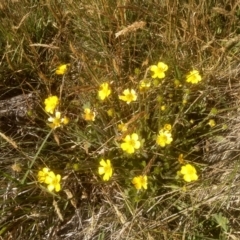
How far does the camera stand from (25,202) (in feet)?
5.51

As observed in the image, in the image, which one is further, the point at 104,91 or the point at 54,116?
the point at 54,116

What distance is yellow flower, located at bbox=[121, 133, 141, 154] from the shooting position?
5.13 ft

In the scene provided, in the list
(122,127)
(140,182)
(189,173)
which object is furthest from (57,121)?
(189,173)

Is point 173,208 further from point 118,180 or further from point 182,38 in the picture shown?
point 182,38

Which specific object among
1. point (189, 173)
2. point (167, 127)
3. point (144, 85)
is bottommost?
point (189, 173)

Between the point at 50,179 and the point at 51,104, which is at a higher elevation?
the point at 51,104

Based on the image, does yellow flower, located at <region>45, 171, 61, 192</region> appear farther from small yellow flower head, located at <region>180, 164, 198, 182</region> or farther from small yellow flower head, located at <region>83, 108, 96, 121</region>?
small yellow flower head, located at <region>180, 164, 198, 182</region>

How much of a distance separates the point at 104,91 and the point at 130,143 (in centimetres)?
21

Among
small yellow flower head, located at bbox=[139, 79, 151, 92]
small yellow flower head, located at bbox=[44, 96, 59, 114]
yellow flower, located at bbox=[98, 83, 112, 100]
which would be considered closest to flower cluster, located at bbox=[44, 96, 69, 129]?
small yellow flower head, located at bbox=[44, 96, 59, 114]

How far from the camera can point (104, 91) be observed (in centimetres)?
163

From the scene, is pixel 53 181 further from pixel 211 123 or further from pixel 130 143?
pixel 211 123

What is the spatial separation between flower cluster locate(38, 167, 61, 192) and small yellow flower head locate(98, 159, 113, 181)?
0.14 m

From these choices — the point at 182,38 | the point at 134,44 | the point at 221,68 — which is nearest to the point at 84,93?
the point at 134,44

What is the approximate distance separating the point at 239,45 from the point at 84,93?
65 cm
